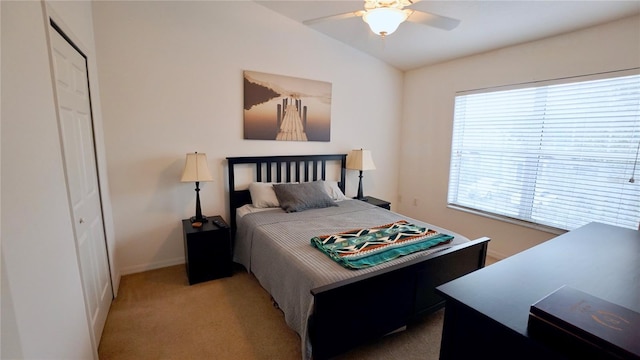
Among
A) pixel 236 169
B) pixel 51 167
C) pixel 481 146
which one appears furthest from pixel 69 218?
pixel 481 146

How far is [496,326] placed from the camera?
897mm

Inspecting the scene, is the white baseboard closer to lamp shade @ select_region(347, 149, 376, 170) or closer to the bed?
the bed

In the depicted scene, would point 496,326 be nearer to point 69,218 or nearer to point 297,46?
point 69,218

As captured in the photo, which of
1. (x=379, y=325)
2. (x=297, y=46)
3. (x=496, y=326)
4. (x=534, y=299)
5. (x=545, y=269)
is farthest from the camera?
(x=297, y=46)

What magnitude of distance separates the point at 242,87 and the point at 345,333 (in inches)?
105

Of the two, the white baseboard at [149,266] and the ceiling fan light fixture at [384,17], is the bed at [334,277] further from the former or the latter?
the ceiling fan light fixture at [384,17]

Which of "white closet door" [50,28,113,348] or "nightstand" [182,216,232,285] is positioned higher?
"white closet door" [50,28,113,348]

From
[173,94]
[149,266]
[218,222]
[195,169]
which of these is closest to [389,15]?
[195,169]

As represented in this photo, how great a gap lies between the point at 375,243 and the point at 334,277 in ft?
1.81

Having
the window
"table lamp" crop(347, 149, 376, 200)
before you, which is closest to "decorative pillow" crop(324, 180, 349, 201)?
"table lamp" crop(347, 149, 376, 200)

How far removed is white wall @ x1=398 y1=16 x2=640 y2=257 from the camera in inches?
100

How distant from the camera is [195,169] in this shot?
8.98ft

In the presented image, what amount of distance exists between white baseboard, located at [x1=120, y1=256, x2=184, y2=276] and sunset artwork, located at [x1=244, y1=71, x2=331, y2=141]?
1.59 meters

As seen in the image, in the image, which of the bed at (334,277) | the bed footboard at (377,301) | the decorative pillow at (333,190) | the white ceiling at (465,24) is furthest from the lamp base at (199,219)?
the white ceiling at (465,24)
